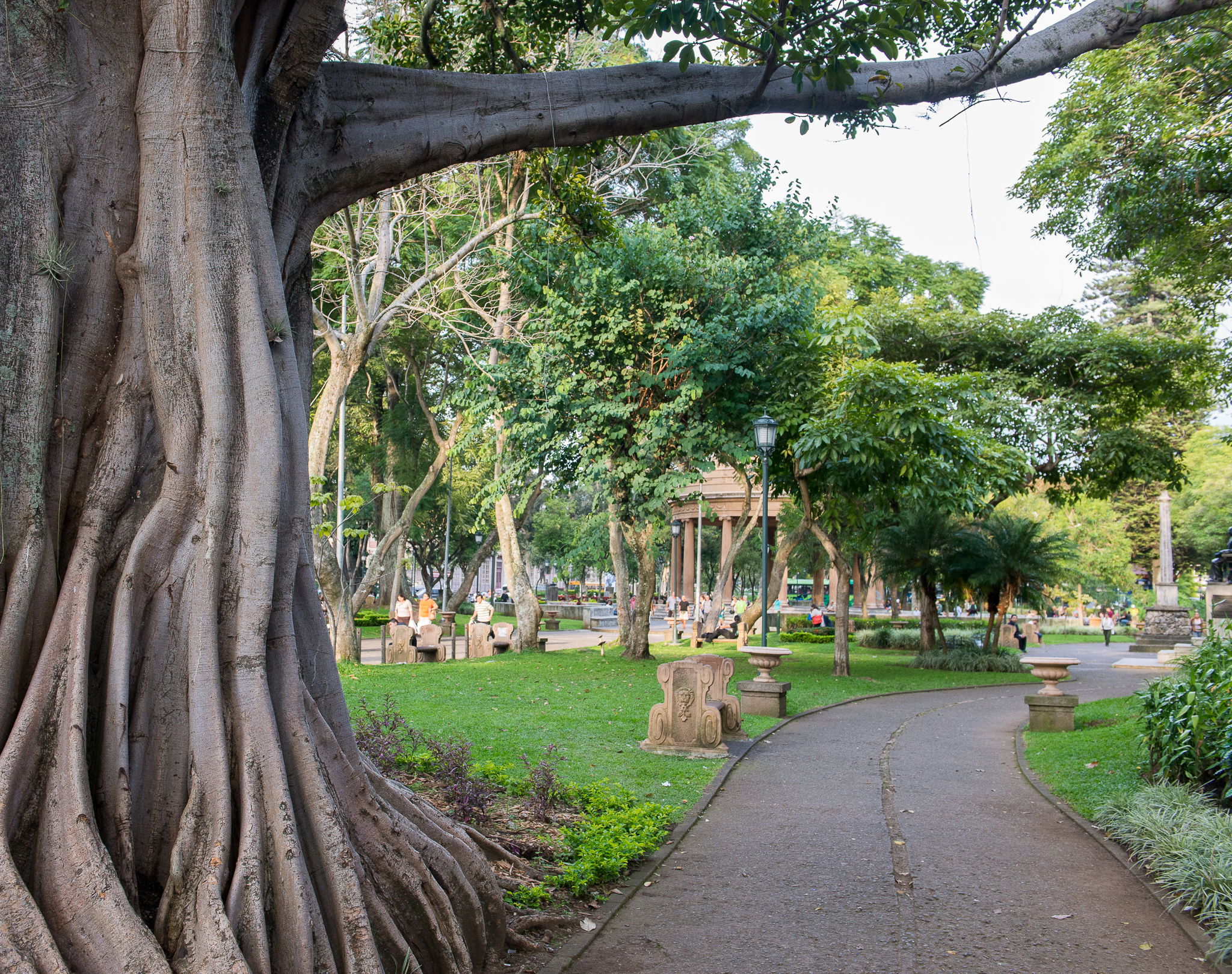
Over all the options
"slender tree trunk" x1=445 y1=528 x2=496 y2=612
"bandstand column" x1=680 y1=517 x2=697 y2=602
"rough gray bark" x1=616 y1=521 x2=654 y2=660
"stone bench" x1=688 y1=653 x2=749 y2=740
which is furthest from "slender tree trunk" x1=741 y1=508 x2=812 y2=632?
"slender tree trunk" x1=445 y1=528 x2=496 y2=612

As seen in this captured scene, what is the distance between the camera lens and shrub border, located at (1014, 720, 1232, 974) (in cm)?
496

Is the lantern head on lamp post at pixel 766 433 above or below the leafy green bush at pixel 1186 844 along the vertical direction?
above

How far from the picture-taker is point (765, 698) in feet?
46.2

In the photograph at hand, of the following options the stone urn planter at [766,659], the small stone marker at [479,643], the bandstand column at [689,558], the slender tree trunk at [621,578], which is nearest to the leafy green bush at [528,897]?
the stone urn planter at [766,659]

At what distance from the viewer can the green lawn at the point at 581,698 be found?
9359 mm

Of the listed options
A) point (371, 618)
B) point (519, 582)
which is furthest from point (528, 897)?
point (371, 618)

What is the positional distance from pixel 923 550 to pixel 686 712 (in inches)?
628


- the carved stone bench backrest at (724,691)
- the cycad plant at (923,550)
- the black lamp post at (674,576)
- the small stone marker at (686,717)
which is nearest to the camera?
the small stone marker at (686,717)

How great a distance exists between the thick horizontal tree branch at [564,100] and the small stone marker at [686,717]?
6211 millimetres

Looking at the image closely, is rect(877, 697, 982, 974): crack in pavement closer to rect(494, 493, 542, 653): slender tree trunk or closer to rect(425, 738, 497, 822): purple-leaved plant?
rect(425, 738, 497, 822): purple-leaved plant

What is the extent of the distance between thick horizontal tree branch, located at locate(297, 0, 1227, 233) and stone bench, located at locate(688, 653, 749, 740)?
633cm

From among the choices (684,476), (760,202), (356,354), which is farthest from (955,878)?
(760,202)

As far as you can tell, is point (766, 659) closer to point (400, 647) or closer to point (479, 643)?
point (400, 647)

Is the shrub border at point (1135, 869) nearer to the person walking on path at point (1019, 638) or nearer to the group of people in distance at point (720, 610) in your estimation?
the person walking on path at point (1019, 638)
